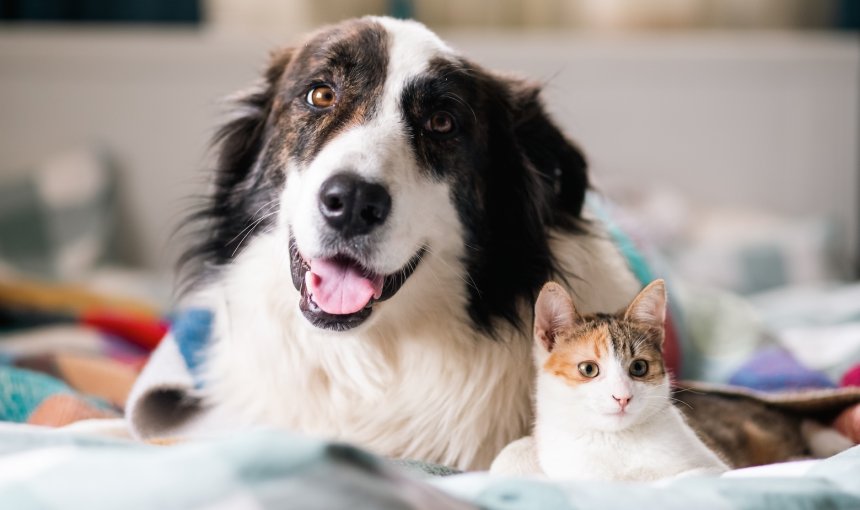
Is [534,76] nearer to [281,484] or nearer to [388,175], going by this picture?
[388,175]

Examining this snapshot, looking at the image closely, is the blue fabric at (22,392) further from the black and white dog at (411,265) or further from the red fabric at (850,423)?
the red fabric at (850,423)

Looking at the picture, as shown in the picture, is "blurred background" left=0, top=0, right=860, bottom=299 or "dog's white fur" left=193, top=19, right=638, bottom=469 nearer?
"dog's white fur" left=193, top=19, right=638, bottom=469

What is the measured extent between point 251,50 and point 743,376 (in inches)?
83.1

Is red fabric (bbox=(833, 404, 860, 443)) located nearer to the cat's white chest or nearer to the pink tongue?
the cat's white chest

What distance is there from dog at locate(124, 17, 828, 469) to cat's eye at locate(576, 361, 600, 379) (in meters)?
0.28

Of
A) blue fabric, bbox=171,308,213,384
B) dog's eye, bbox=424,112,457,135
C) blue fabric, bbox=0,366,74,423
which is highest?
dog's eye, bbox=424,112,457,135

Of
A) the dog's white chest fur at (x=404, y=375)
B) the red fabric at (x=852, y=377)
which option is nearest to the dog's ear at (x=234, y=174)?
the dog's white chest fur at (x=404, y=375)

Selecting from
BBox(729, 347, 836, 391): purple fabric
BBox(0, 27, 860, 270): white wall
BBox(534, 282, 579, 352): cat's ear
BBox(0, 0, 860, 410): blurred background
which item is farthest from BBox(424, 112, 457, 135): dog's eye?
BBox(0, 27, 860, 270): white wall

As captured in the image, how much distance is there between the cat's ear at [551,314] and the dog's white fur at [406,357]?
227mm

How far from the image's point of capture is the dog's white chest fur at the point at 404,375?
48.8 inches

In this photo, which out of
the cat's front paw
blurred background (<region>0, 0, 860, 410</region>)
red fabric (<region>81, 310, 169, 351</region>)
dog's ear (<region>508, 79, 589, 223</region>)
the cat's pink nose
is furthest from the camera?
blurred background (<region>0, 0, 860, 410</region>)

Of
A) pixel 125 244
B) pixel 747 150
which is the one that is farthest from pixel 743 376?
pixel 125 244

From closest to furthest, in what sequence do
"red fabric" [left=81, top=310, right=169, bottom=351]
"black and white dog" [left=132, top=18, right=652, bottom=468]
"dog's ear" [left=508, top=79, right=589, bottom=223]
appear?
"black and white dog" [left=132, top=18, right=652, bottom=468] < "dog's ear" [left=508, top=79, right=589, bottom=223] < "red fabric" [left=81, top=310, right=169, bottom=351]

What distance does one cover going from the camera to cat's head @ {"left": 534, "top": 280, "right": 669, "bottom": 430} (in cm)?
93
